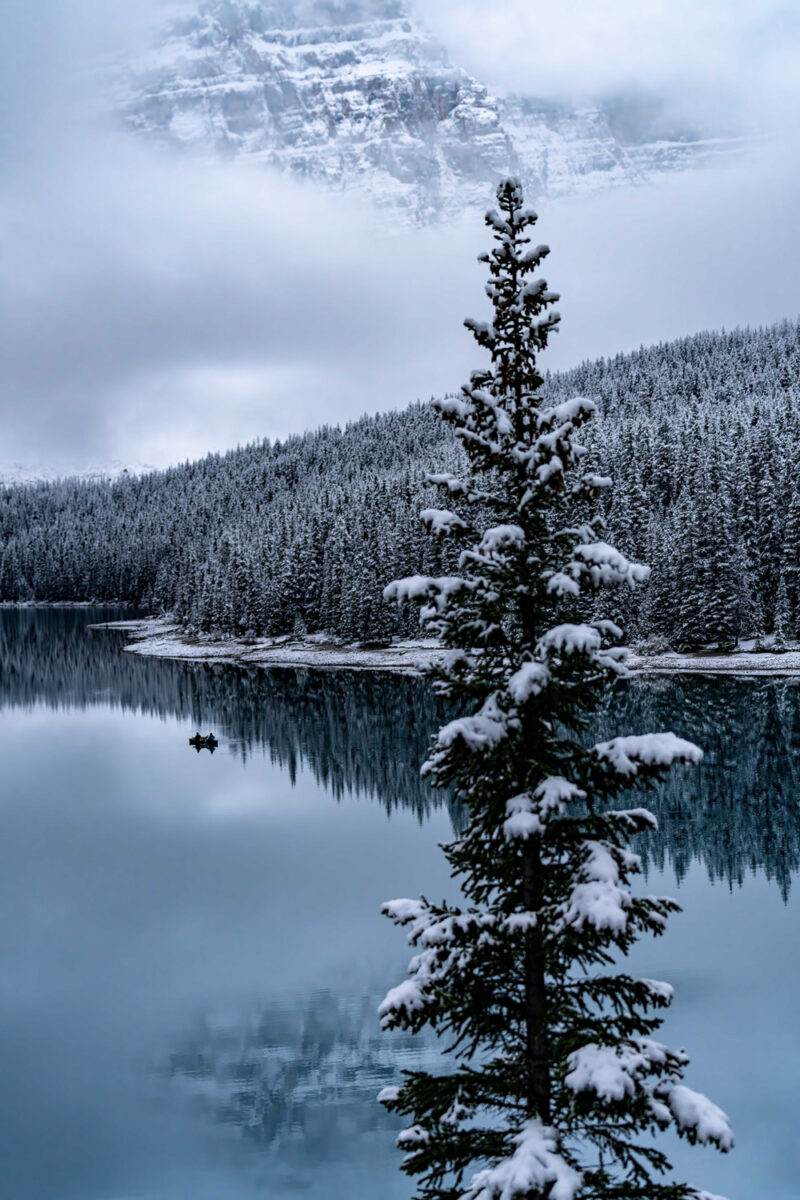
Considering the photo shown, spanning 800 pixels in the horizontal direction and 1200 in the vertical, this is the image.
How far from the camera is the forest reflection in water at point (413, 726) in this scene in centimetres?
4250

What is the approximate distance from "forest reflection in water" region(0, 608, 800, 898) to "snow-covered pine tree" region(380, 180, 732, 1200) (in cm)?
1698

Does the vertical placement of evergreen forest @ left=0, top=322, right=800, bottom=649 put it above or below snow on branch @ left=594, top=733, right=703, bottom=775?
above

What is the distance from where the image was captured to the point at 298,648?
400 ft

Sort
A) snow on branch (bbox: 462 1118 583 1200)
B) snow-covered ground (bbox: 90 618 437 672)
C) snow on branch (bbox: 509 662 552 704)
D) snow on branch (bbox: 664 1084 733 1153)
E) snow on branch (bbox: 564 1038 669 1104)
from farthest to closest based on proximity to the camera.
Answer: snow-covered ground (bbox: 90 618 437 672)
snow on branch (bbox: 509 662 552 704)
snow on branch (bbox: 664 1084 733 1153)
snow on branch (bbox: 564 1038 669 1104)
snow on branch (bbox: 462 1118 583 1200)

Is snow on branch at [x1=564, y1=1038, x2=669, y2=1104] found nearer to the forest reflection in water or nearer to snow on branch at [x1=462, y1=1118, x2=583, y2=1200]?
snow on branch at [x1=462, y1=1118, x2=583, y2=1200]

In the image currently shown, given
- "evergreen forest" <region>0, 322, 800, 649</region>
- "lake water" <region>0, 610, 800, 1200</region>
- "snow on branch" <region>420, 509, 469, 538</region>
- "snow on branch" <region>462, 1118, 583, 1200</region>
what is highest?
"evergreen forest" <region>0, 322, 800, 649</region>

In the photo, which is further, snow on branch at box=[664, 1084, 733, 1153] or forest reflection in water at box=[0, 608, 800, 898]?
forest reflection in water at box=[0, 608, 800, 898]

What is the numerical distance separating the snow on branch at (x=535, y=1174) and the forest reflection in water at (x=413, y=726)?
18760mm

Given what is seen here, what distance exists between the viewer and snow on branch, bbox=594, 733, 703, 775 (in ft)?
30.1

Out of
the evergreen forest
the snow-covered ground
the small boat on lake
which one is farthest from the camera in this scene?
the snow-covered ground

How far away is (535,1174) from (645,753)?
3.74 metres

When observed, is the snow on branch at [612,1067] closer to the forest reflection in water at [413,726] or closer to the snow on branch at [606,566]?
the snow on branch at [606,566]

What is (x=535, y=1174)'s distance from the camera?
829 centimetres

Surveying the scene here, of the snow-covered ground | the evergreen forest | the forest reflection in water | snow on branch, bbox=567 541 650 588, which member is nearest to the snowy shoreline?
the snow-covered ground
